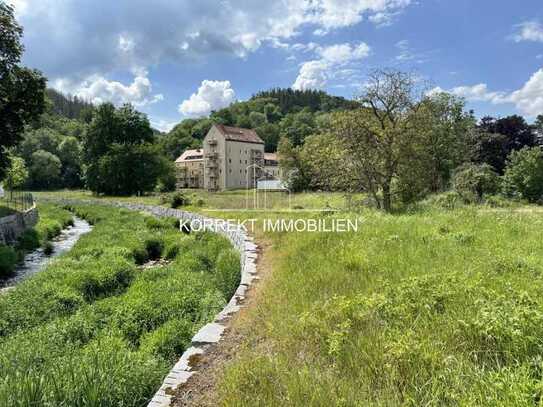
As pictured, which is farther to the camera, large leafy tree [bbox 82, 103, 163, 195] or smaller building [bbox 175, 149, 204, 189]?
smaller building [bbox 175, 149, 204, 189]

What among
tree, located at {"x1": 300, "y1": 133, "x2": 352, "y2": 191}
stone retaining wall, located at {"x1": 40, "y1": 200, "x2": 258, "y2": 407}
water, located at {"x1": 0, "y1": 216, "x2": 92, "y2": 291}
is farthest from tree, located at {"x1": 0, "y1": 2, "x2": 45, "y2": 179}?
tree, located at {"x1": 300, "y1": 133, "x2": 352, "y2": 191}

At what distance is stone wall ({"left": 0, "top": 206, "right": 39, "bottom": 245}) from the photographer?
51.4ft

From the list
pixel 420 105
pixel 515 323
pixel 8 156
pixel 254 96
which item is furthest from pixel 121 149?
pixel 254 96

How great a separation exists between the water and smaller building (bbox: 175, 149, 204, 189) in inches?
1662

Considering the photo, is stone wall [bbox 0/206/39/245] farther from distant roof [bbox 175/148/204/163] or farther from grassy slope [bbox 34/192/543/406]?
distant roof [bbox 175/148/204/163]

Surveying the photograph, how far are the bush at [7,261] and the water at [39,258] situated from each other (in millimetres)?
230

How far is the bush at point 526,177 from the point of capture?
24.3 metres

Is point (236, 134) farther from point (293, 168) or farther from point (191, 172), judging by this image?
point (293, 168)

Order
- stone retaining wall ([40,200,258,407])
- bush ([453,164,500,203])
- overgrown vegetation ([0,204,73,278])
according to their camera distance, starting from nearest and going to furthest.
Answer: stone retaining wall ([40,200,258,407])
overgrown vegetation ([0,204,73,278])
bush ([453,164,500,203])

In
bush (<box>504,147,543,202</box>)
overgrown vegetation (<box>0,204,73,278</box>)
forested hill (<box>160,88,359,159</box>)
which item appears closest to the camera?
overgrown vegetation (<box>0,204,73,278</box>)

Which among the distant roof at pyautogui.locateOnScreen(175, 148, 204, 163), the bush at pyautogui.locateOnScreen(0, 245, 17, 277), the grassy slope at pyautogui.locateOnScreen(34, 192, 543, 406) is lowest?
the bush at pyautogui.locateOnScreen(0, 245, 17, 277)

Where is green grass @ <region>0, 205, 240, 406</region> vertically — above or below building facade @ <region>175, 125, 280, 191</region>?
below

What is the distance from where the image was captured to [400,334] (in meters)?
2.78

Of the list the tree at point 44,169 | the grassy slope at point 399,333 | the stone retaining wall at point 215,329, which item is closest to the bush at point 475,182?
the stone retaining wall at point 215,329
